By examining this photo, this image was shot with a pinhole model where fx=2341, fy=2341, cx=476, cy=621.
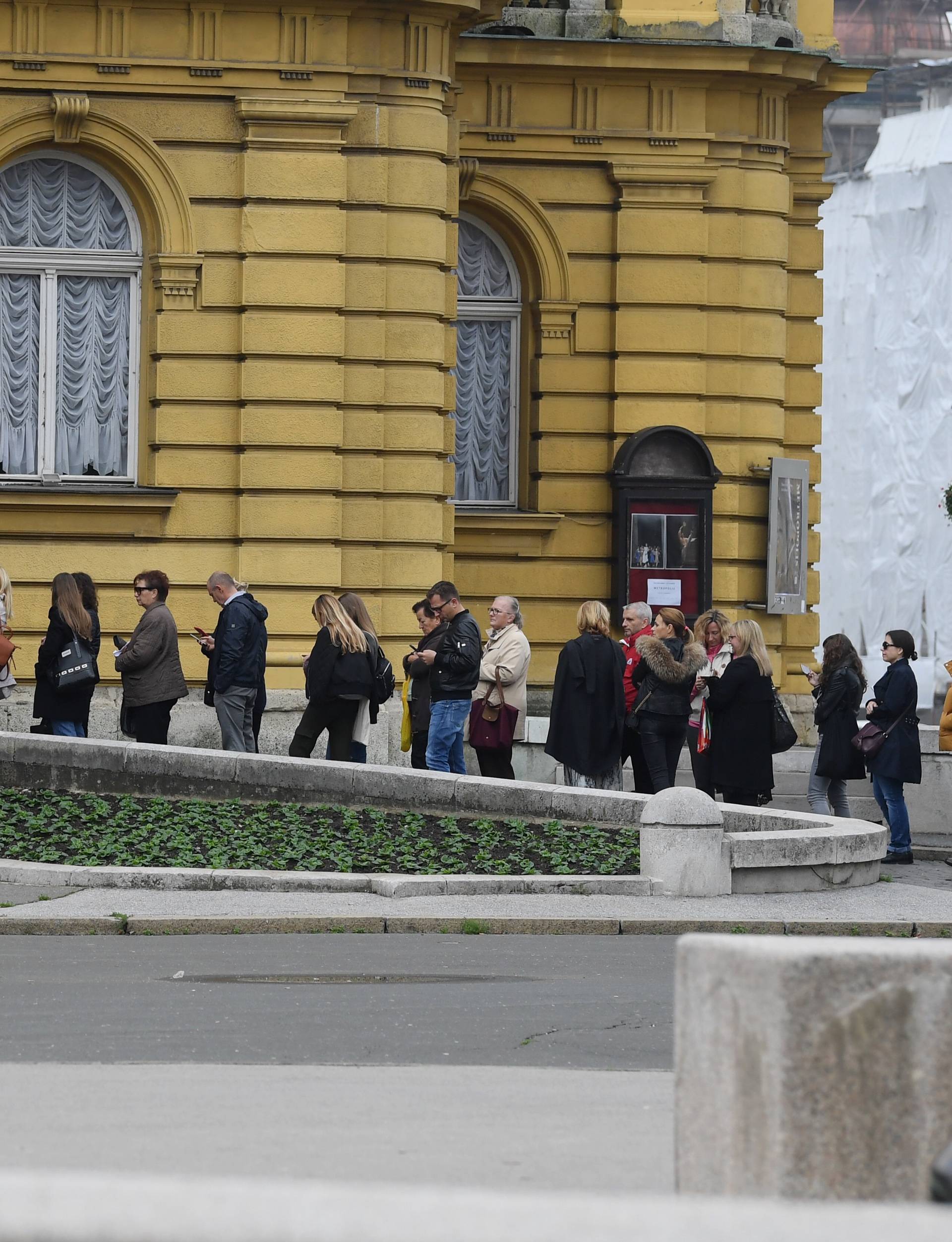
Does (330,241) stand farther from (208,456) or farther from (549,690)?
(549,690)

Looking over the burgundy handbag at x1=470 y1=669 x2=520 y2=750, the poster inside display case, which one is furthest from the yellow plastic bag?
the poster inside display case

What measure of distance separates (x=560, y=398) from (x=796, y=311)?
302 cm

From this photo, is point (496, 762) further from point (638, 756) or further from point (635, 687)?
point (635, 687)

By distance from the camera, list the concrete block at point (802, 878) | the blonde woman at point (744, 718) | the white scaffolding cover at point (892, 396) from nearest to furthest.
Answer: the concrete block at point (802, 878) < the blonde woman at point (744, 718) < the white scaffolding cover at point (892, 396)

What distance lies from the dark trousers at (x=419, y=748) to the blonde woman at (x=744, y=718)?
2336mm

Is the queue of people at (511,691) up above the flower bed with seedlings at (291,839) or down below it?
above

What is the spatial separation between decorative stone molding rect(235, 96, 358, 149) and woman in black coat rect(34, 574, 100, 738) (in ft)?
14.3

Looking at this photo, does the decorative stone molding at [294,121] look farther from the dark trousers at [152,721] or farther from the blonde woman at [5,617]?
the dark trousers at [152,721]

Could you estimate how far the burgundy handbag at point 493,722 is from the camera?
54.9 feet

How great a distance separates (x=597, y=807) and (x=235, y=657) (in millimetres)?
3717

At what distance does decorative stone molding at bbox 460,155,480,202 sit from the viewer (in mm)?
22281

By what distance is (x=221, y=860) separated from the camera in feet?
44.0

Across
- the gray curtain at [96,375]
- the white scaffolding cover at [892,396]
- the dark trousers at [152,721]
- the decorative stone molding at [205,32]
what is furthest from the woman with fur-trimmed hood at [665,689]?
the white scaffolding cover at [892,396]

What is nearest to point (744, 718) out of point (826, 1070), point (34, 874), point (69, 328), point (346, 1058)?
point (34, 874)
